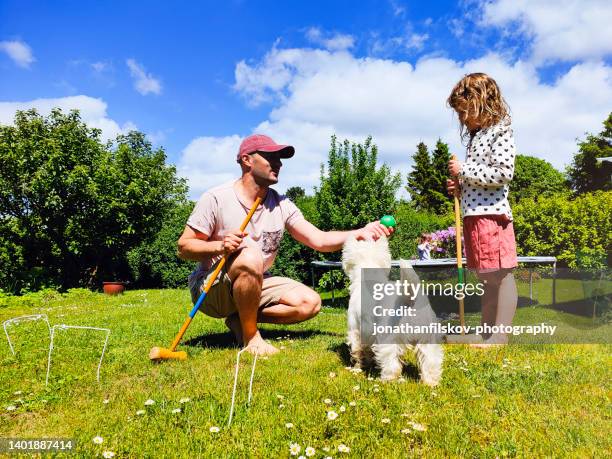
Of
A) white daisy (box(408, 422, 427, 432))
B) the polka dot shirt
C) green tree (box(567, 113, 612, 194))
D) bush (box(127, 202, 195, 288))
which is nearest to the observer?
white daisy (box(408, 422, 427, 432))

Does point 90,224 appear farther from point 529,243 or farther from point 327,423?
point 327,423

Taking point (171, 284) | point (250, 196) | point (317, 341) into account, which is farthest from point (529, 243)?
point (171, 284)

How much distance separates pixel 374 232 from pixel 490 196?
1265 mm

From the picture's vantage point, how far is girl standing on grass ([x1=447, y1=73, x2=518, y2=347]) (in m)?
3.81

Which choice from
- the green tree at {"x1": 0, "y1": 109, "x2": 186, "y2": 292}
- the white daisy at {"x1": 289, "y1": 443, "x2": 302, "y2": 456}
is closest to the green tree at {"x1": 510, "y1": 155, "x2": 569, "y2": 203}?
the green tree at {"x1": 0, "y1": 109, "x2": 186, "y2": 292}

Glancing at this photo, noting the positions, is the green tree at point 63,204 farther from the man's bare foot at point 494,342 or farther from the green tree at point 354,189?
the man's bare foot at point 494,342

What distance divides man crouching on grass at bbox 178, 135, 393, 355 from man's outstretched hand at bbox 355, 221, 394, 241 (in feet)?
0.93

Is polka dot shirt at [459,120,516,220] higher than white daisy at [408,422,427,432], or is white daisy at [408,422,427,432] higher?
polka dot shirt at [459,120,516,220]

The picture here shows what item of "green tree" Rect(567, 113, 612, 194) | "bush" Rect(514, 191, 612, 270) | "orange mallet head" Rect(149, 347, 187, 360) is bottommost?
"orange mallet head" Rect(149, 347, 187, 360)

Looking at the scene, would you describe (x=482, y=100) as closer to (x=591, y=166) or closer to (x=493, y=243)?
(x=493, y=243)

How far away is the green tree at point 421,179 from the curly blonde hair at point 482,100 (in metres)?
42.6

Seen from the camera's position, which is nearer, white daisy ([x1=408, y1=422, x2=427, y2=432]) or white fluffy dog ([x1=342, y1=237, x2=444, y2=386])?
white daisy ([x1=408, y1=422, x2=427, y2=432])

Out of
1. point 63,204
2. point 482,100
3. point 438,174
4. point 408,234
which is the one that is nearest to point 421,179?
point 438,174

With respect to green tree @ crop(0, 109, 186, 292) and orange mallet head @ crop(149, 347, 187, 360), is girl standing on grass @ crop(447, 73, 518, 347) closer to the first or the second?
orange mallet head @ crop(149, 347, 187, 360)
